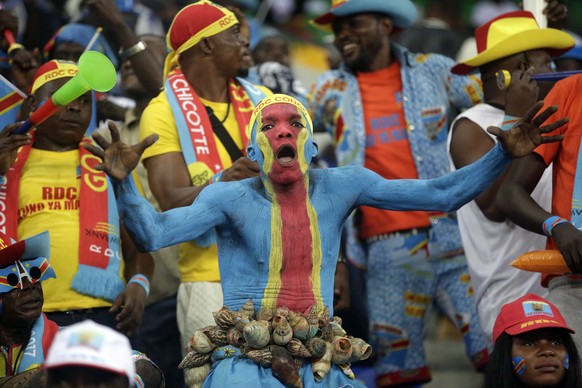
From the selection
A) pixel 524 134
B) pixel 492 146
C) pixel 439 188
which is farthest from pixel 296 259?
pixel 492 146

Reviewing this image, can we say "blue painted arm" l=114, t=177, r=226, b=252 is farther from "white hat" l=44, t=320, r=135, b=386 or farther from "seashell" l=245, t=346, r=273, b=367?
"white hat" l=44, t=320, r=135, b=386

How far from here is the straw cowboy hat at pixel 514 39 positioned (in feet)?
23.7

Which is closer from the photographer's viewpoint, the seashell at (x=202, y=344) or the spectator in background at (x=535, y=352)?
the seashell at (x=202, y=344)

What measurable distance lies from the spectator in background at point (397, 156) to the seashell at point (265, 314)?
2324 millimetres

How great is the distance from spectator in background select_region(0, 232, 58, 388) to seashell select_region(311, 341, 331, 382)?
4.23 feet

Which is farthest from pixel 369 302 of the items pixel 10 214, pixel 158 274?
pixel 10 214

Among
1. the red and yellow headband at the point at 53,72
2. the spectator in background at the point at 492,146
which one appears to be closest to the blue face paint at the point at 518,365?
the spectator in background at the point at 492,146

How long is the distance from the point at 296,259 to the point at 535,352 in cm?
120

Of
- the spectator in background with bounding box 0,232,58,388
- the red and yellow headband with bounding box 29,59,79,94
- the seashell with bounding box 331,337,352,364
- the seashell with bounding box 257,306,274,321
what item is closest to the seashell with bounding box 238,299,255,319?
the seashell with bounding box 257,306,274,321

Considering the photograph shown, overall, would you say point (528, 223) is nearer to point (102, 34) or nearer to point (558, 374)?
point (558, 374)

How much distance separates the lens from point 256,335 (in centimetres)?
527

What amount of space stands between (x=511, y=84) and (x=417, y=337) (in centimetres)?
175

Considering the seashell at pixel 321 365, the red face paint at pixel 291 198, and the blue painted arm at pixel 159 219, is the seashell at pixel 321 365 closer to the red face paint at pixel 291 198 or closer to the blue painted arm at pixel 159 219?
the red face paint at pixel 291 198

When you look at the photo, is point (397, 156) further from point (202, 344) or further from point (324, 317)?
point (202, 344)
